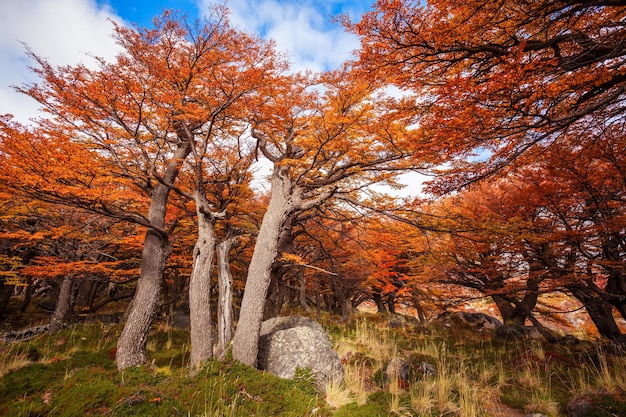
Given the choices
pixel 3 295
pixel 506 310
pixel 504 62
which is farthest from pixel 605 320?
pixel 3 295

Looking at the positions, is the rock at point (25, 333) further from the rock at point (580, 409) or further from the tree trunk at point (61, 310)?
the rock at point (580, 409)

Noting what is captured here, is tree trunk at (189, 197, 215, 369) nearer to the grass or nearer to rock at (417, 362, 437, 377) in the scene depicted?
the grass

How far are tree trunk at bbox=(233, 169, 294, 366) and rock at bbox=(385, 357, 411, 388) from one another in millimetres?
2909

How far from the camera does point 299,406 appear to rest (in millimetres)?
4031

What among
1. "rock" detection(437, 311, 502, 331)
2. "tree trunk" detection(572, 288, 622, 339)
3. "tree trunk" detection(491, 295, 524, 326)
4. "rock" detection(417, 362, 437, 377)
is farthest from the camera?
"rock" detection(437, 311, 502, 331)

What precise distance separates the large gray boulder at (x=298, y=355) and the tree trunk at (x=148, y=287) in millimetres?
3339

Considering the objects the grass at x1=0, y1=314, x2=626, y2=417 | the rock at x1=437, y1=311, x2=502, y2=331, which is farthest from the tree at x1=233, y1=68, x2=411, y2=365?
the rock at x1=437, y1=311, x2=502, y2=331

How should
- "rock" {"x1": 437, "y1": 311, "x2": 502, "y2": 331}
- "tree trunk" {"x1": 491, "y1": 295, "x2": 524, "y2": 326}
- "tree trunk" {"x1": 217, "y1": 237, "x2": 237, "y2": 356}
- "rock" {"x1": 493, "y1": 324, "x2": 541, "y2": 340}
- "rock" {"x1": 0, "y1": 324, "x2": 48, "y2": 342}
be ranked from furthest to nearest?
"rock" {"x1": 437, "y1": 311, "x2": 502, "y2": 331}
"tree trunk" {"x1": 491, "y1": 295, "x2": 524, "y2": 326}
"rock" {"x1": 493, "y1": 324, "x2": 541, "y2": 340}
"rock" {"x1": 0, "y1": 324, "x2": 48, "y2": 342}
"tree trunk" {"x1": 217, "y1": 237, "x2": 237, "y2": 356}

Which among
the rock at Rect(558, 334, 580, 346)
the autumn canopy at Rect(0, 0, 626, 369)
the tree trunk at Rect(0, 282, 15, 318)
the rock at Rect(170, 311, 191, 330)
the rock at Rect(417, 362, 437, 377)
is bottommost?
the rock at Rect(170, 311, 191, 330)

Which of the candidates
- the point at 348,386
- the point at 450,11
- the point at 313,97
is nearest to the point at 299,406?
the point at 348,386

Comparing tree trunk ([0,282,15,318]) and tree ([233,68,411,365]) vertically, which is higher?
tree ([233,68,411,365])

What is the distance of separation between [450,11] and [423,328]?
12.1 meters

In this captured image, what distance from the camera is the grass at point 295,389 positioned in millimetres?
3391

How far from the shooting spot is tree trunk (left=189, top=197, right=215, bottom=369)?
5.65 meters
